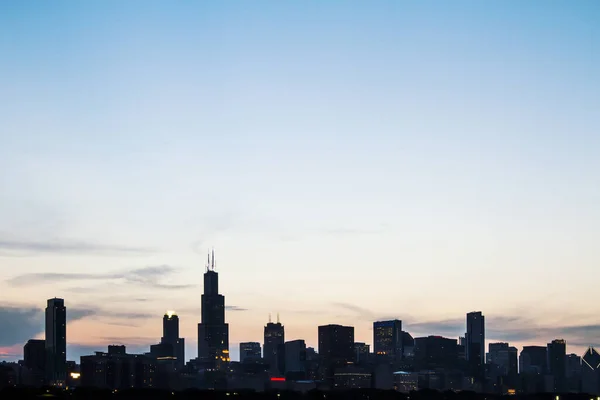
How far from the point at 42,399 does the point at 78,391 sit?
140ft

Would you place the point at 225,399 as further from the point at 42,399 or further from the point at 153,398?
the point at 42,399

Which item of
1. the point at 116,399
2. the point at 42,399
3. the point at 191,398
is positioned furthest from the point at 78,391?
the point at 42,399

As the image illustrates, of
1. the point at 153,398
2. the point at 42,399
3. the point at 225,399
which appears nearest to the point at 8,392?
the point at 42,399

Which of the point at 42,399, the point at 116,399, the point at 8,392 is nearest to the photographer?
the point at 42,399

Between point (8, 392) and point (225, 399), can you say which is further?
point (225, 399)

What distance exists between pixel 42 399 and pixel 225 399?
176 feet

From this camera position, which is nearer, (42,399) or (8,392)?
(42,399)

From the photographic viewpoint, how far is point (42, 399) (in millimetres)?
155250

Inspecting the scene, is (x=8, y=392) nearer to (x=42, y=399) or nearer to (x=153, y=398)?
(x=42, y=399)

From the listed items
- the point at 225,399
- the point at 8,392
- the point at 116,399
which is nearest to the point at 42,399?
the point at 8,392

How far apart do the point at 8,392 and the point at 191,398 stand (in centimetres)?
3967

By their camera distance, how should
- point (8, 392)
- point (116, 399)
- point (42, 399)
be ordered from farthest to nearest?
point (116, 399) → point (8, 392) → point (42, 399)

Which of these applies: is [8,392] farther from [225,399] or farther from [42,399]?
[225,399]

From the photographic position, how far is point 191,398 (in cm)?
19462
